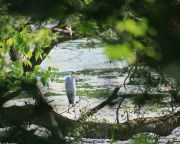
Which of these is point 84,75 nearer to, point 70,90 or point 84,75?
point 84,75

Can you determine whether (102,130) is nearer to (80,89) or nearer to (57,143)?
(57,143)

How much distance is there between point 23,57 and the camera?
3.29 metres

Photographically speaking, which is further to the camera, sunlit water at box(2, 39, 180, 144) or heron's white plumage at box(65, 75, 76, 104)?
heron's white plumage at box(65, 75, 76, 104)

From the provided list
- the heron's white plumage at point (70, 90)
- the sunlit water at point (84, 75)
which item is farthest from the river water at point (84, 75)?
the heron's white plumage at point (70, 90)

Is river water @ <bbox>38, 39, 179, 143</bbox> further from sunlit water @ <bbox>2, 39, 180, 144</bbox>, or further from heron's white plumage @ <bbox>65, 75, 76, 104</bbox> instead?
heron's white plumage @ <bbox>65, 75, 76, 104</bbox>

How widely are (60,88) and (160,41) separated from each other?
21.3 ft

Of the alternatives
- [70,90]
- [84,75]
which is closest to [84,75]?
[84,75]

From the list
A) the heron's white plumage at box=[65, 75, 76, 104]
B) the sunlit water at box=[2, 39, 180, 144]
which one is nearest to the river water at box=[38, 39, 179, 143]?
the sunlit water at box=[2, 39, 180, 144]

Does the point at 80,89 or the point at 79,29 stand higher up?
the point at 79,29

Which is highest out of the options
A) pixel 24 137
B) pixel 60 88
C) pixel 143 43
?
pixel 143 43

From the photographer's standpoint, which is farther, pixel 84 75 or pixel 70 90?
pixel 84 75

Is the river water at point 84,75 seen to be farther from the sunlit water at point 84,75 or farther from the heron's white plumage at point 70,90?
the heron's white plumage at point 70,90

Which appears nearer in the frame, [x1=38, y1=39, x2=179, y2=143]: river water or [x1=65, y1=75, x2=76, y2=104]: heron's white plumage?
[x1=38, y1=39, x2=179, y2=143]: river water

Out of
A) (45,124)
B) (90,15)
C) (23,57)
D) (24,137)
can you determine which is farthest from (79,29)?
(23,57)
